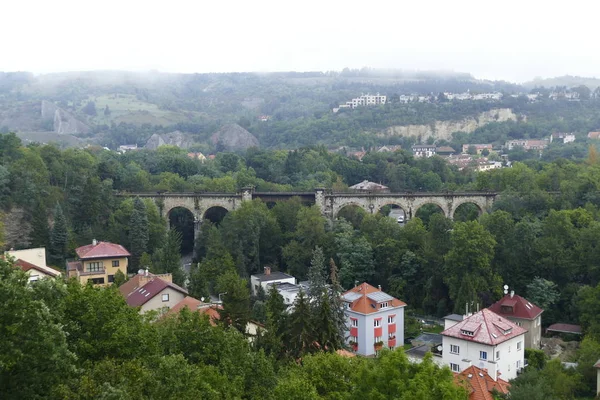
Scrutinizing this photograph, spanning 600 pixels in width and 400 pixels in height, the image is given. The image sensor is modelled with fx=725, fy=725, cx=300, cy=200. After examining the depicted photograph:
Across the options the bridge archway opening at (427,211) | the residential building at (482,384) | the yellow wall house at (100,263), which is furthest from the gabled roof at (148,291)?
the bridge archway opening at (427,211)

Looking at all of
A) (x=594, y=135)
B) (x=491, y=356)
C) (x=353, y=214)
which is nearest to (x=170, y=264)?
(x=491, y=356)

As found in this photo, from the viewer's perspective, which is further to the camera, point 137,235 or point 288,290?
point 137,235

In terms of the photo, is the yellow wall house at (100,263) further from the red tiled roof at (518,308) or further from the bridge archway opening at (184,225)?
the red tiled roof at (518,308)

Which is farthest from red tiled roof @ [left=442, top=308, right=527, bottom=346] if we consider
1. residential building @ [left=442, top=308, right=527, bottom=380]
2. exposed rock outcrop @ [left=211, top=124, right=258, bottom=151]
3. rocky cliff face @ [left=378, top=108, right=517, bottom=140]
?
exposed rock outcrop @ [left=211, top=124, right=258, bottom=151]

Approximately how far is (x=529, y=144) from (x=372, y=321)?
12292 centimetres

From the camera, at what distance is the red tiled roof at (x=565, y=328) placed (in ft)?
147

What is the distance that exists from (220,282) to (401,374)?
30.5m

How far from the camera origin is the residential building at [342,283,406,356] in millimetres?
44344

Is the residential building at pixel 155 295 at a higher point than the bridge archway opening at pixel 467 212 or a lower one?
higher

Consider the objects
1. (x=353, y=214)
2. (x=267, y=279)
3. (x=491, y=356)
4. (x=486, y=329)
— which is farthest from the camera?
(x=353, y=214)

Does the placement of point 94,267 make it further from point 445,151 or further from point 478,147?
point 478,147

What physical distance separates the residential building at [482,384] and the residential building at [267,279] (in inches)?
817

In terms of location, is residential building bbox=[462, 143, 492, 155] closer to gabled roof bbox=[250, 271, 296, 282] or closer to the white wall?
gabled roof bbox=[250, 271, 296, 282]

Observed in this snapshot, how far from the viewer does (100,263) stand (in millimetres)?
50312
